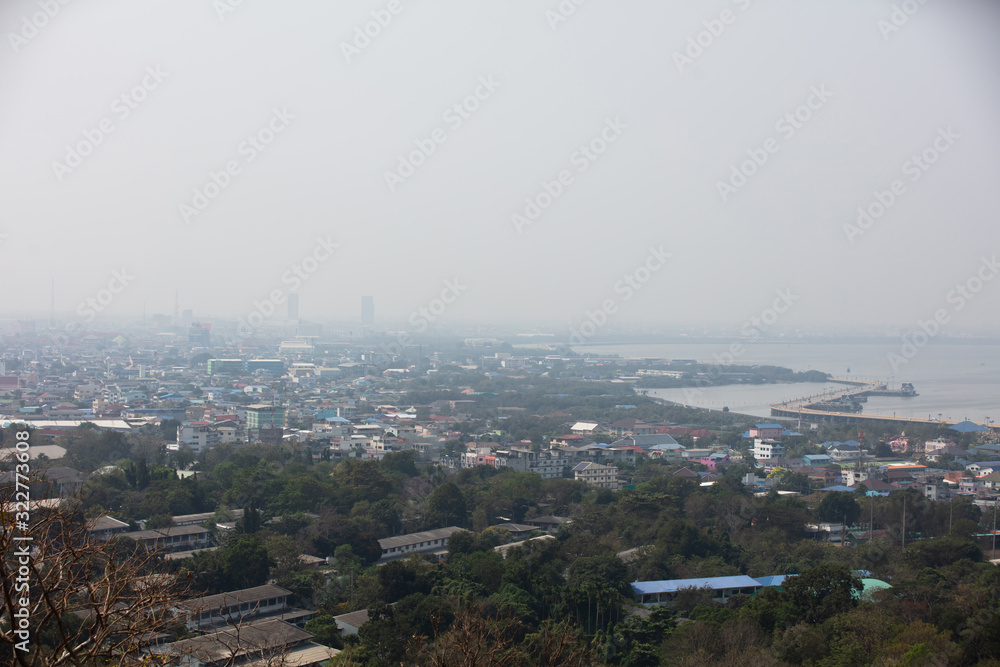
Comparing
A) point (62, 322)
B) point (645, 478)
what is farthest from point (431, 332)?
point (645, 478)

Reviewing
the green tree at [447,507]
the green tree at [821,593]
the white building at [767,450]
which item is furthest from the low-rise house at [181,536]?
the white building at [767,450]

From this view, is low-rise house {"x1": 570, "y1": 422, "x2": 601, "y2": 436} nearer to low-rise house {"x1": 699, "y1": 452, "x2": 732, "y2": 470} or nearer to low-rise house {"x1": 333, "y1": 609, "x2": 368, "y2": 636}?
low-rise house {"x1": 699, "y1": 452, "x2": 732, "y2": 470}

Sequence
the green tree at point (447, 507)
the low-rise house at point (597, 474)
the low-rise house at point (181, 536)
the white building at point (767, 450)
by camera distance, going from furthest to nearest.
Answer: the white building at point (767, 450), the low-rise house at point (597, 474), the green tree at point (447, 507), the low-rise house at point (181, 536)

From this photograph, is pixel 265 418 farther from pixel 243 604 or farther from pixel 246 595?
pixel 243 604

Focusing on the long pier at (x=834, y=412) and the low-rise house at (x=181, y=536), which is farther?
the long pier at (x=834, y=412)

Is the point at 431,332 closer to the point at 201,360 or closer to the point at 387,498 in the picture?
the point at 201,360

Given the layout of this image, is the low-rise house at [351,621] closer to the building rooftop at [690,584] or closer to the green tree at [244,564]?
the green tree at [244,564]

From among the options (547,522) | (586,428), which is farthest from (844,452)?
(547,522)

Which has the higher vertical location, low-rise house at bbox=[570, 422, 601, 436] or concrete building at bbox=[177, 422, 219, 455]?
concrete building at bbox=[177, 422, 219, 455]

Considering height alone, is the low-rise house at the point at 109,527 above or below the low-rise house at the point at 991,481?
above

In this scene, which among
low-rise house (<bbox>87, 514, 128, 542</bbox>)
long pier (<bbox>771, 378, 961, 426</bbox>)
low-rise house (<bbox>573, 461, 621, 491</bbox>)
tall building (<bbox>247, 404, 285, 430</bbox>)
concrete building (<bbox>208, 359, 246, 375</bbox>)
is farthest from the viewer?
concrete building (<bbox>208, 359, 246, 375</bbox>)

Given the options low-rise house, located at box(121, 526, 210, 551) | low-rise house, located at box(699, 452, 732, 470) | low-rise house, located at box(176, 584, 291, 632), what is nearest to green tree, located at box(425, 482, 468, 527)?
low-rise house, located at box(121, 526, 210, 551)
